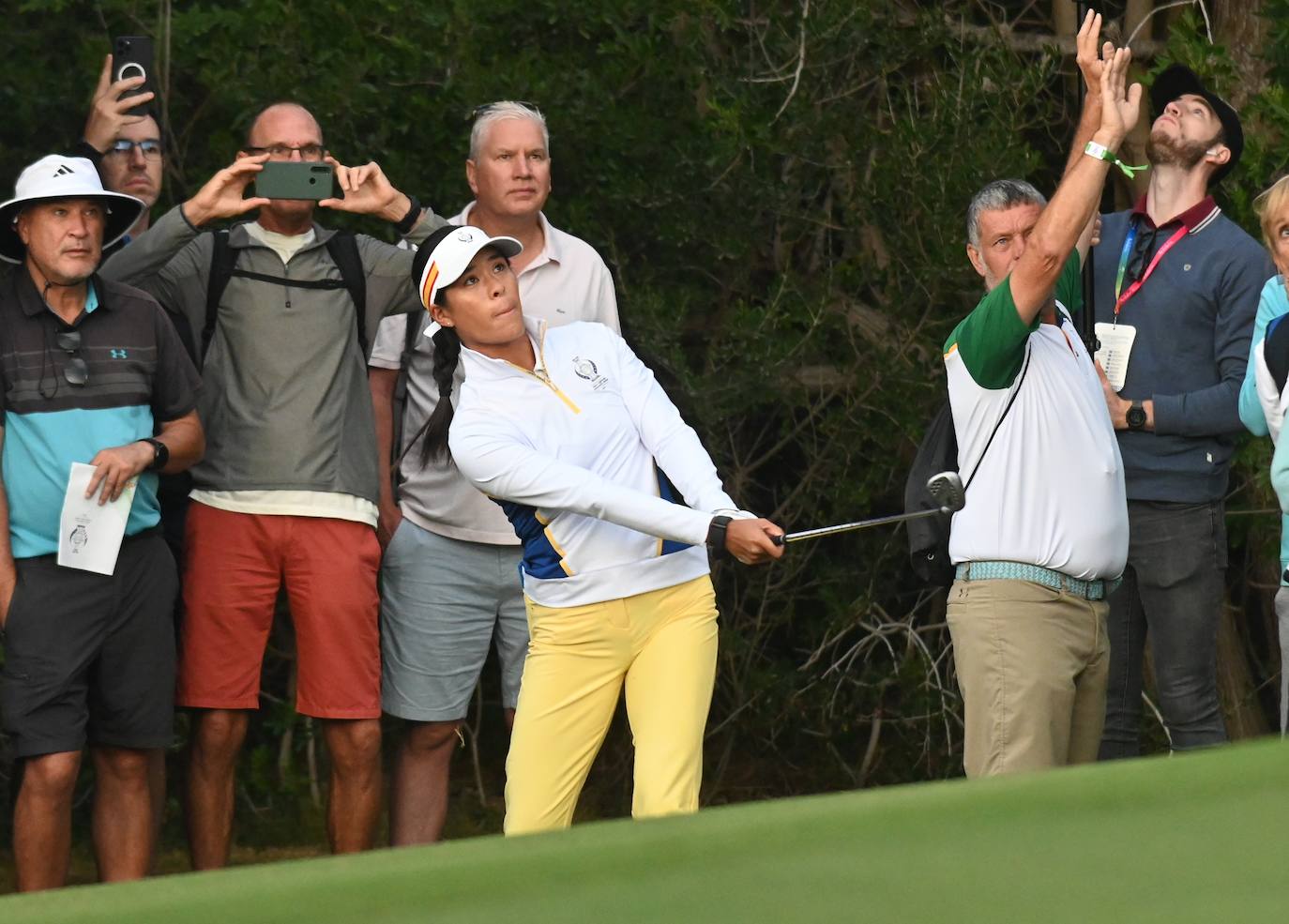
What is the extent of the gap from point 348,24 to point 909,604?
298cm

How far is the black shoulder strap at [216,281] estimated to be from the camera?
4871 mm

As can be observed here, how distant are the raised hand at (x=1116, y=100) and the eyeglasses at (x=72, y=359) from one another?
2.43 metres

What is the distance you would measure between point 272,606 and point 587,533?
1.28 m

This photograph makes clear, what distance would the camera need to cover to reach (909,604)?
716cm

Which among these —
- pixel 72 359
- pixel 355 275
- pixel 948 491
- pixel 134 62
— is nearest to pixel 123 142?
pixel 134 62

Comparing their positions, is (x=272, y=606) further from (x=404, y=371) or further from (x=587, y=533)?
(x=587, y=533)

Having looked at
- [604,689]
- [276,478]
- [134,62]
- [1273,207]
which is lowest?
[604,689]

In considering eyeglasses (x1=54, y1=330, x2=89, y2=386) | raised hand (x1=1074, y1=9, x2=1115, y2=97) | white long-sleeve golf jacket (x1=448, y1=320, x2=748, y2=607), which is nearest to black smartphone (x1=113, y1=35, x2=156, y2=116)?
eyeglasses (x1=54, y1=330, x2=89, y2=386)

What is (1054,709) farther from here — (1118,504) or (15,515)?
(15,515)

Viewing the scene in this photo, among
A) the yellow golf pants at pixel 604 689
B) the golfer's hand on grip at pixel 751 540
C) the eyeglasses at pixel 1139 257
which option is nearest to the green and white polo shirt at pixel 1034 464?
the golfer's hand on grip at pixel 751 540

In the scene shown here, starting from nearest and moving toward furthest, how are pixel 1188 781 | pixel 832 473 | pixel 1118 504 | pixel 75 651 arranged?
pixel 1188 781, pixel 1118 504, pixel 75 651, pixel 832 473

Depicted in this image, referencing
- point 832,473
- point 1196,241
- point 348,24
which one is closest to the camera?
point 1196,241

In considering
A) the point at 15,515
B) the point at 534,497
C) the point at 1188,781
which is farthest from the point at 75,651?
the point at 1188,781

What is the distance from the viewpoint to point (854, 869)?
4.61ft
